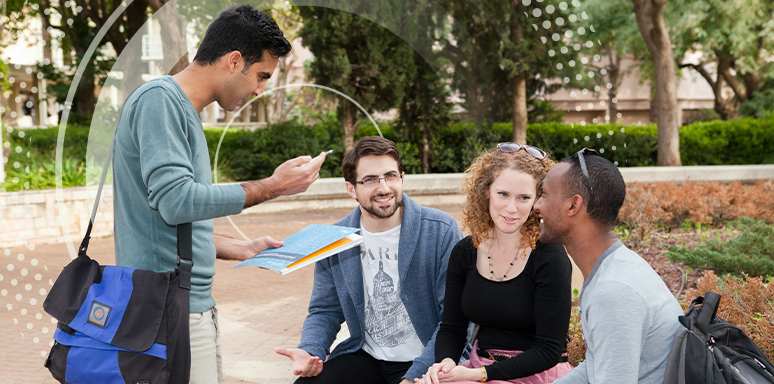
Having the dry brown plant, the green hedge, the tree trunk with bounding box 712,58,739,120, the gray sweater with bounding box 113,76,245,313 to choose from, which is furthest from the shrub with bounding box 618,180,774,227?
the tree trunk with bounding box 712,58,739,120

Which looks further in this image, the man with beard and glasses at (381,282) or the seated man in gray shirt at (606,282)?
the man with beard and glasses at (381,282)

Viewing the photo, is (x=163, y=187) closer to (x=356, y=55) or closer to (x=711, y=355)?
(x=711, y=355)

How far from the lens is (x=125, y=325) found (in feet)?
6.11

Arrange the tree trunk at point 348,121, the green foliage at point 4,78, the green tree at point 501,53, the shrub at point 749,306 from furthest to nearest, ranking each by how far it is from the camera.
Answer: the tree trunk at point 348,121
the green foliage at point 4,78
the green tree at point 501,53
the shrub at point 749,306

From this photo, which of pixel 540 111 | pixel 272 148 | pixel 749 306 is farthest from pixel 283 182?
pixel 540 111

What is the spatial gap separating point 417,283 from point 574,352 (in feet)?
3.57

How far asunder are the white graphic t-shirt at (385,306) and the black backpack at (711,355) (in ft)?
4.58

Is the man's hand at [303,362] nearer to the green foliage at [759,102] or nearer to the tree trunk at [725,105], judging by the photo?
the green foliage at [759,102]

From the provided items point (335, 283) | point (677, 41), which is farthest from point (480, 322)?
point (677, 41)

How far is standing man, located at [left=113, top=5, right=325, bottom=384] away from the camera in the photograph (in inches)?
71.7

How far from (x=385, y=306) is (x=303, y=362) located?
0.47m

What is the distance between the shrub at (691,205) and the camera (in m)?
6.67

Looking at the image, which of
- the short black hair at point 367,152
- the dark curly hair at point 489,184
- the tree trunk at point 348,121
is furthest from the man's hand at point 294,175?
the tree trunk at point 348,121

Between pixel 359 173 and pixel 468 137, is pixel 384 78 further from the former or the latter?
pixel 359 173
